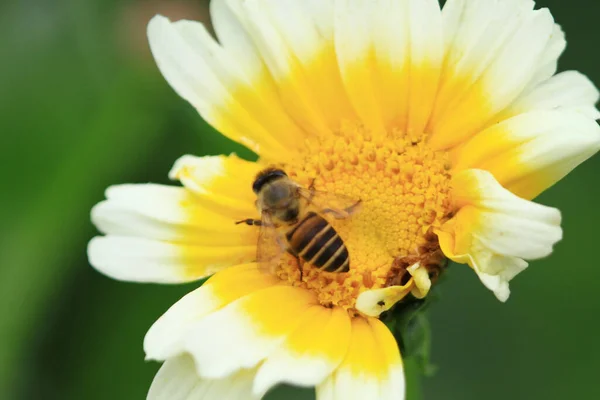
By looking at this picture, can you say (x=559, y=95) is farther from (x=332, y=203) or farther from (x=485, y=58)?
(x=332, y=203)

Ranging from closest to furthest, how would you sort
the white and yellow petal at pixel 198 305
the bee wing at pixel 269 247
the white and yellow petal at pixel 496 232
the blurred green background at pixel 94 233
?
the white and yellow petal at pixel 496 232, the white and yellow petal at pixel 198 305, the bee wing at pixel 269 247, the blurred green background at pixel 94 233

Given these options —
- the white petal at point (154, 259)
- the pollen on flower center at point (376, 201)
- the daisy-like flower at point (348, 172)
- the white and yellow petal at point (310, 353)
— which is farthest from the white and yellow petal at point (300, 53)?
the white and yellow petal at point (310, 353)

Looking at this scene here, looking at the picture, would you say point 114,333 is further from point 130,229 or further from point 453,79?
point 453,79

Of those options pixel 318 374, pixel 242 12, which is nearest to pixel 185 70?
pixel 242 12

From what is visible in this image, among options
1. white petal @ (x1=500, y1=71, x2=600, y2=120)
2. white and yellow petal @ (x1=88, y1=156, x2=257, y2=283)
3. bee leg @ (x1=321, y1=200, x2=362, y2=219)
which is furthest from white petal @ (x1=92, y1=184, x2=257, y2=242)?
white petal @ (x1=500, y1=71, x2=600, y2=120)

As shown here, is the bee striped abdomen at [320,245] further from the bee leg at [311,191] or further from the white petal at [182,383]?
the white petal at [182,383]

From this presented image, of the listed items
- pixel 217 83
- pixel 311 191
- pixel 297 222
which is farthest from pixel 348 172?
pixel 217 83
